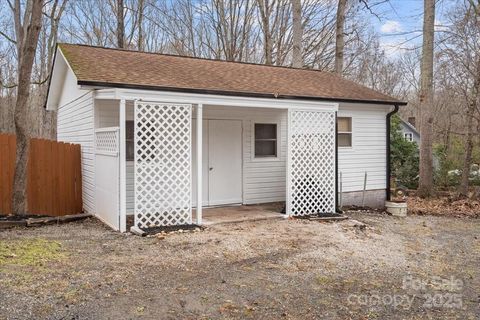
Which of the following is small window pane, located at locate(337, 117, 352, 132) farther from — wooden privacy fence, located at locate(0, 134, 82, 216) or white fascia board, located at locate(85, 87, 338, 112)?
wooden privacy fence, located at locate(0, 134, 82, 216)

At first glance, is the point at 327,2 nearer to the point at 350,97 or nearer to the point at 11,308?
the point at 350,97

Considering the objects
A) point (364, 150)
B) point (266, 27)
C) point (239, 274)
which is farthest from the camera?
point (266, 27)

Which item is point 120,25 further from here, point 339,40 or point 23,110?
point 23,110

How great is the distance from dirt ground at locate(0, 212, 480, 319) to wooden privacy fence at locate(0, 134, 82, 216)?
1.99 m

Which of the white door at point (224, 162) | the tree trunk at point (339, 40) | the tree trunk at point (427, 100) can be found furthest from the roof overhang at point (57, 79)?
the tree trunk at point (339, 40)

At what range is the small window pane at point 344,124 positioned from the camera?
35.1 feet

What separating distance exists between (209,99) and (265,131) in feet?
9.29

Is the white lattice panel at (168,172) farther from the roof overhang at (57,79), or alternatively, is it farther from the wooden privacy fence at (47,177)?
the roof overhang at (57,79)

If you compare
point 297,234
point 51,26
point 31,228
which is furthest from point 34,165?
point 51,26

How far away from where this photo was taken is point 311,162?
9172mm

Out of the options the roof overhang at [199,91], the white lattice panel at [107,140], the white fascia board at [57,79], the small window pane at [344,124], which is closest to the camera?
the roof overhang at [199,91]

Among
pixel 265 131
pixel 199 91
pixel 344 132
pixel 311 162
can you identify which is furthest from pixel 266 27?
pixel 199 91

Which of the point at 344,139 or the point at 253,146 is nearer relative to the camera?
the point at 253,146

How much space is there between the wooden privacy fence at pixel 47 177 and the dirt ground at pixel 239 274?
1987 mm
